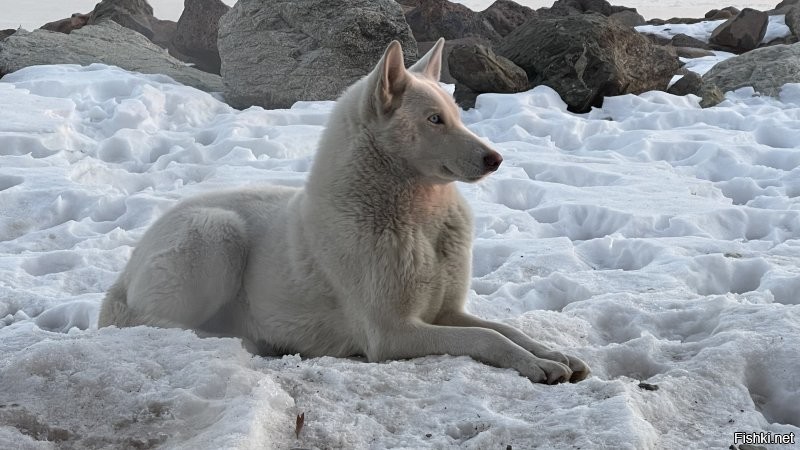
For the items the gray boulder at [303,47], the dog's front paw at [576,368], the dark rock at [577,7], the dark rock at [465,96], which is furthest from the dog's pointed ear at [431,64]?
the dark rock at [577,7]

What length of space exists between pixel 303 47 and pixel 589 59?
440 cm

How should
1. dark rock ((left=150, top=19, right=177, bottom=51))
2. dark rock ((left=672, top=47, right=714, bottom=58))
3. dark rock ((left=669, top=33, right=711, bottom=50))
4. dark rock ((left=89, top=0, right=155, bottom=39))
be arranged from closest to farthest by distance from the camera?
dark rock ((left=672, top=47, right=714, bottom=58)) → dark rock ((left=669, top=33, right=711, bottom=50)) → dark rock ((left=89, top=0, right=155, bottom=39)) → dark rock ((left=150, top=19, right=177, bottom=51))

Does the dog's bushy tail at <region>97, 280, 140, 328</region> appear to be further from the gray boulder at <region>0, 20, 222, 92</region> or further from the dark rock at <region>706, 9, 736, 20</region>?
the dark rock at <region>706, 9, 736, 20</region>

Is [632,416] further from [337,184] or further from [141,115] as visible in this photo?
[141,115]

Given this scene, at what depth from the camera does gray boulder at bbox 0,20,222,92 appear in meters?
14.2

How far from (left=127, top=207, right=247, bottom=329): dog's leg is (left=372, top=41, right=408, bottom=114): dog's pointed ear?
1.22m

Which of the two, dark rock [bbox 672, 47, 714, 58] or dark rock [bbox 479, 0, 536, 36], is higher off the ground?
dark rock [bbox 479, 0, 536, 36]

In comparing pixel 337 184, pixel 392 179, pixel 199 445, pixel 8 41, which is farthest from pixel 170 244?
pixel 8 41

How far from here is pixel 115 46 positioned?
16172mm

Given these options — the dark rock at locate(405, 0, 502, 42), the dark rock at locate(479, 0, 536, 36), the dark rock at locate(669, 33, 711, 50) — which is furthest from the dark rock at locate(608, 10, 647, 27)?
the dark rock at locate(405, 0, 502, 42)

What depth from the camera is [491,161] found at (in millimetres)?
4449

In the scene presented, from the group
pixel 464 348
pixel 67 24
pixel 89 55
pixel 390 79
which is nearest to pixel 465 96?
pixel 89 55

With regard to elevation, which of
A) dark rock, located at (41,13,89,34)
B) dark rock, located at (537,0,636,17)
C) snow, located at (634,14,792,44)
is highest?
dark rock, located at (41,13,89,34)

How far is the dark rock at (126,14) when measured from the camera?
2662cm
